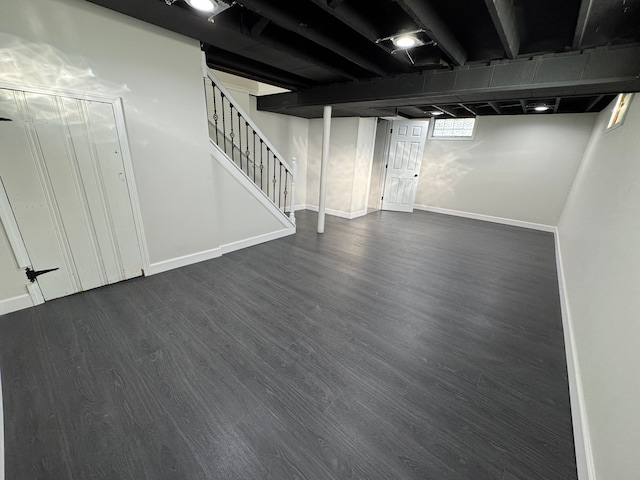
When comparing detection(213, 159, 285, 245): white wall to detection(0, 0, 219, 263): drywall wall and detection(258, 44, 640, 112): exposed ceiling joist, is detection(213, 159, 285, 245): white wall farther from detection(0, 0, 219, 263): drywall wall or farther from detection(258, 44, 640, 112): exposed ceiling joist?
detection(258, 44, 640, 112): exposed ceiling joist

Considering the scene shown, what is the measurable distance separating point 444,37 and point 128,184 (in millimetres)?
3236

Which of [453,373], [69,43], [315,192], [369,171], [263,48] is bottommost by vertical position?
[453,373]

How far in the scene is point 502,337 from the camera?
223 cm

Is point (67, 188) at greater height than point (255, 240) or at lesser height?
greater

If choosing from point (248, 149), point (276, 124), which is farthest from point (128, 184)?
point (276, 124)

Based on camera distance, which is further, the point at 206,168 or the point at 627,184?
the point at 206,168

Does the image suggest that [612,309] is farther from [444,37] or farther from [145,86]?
[145,86]

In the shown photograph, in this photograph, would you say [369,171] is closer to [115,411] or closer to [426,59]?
[426,59]

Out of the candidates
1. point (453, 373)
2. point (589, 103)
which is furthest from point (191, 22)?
point (589, 103)

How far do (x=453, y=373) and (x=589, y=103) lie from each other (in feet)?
18.3

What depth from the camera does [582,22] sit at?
6.03 feet

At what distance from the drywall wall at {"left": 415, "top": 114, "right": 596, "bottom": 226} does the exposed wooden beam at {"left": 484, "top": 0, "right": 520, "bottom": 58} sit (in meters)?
4.15

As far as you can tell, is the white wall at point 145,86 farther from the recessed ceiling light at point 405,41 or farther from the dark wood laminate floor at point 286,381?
the recessed ceiling light at point 405,41

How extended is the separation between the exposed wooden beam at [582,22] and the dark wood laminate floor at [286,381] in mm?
2403
